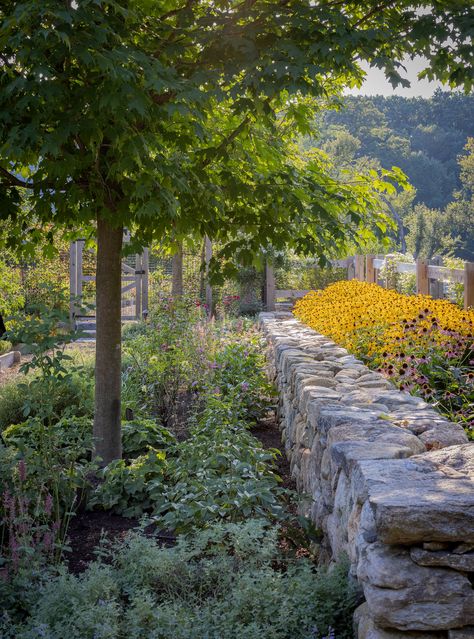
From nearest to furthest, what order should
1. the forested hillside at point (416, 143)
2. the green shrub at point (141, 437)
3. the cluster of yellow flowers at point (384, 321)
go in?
1. the green shrub at point (141, 437)
2. the cluster of yellow flowers at point (384, 321)
3. the forested hillside at point (416, 143)

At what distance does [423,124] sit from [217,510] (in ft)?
199

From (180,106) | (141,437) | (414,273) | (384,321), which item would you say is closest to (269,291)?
(414,273)

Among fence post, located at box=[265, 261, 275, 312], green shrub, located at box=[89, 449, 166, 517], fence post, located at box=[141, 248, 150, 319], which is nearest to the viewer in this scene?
green shrub, located at box=[89, 449, 166, 517]

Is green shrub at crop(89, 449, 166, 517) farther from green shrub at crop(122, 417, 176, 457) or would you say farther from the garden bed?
green shrub at crop(122, 417, 176, 457)

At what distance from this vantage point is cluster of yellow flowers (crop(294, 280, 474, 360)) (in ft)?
19.3

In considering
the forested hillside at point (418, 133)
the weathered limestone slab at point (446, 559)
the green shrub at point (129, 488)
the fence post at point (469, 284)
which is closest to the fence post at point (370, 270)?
the fence post at point (469, 284)

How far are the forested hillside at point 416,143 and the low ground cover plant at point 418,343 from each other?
37.9 meters

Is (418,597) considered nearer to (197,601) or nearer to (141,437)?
(197,601)

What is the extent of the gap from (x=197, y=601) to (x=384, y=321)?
4.30 metres

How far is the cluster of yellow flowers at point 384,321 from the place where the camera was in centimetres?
588

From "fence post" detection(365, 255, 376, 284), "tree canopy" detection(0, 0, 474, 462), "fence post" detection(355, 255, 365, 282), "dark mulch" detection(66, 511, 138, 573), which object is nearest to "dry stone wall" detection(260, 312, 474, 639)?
"dark mulch" detection(66, 511, 138, 573)

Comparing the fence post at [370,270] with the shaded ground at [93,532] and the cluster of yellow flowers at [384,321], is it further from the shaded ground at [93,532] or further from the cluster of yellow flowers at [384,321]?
the shaded ground at [93,532]

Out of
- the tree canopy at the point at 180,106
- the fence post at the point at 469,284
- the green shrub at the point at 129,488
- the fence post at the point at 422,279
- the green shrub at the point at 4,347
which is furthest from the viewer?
the green shrub at the point at 4,347

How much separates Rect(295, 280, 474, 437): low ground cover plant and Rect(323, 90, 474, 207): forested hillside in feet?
145
